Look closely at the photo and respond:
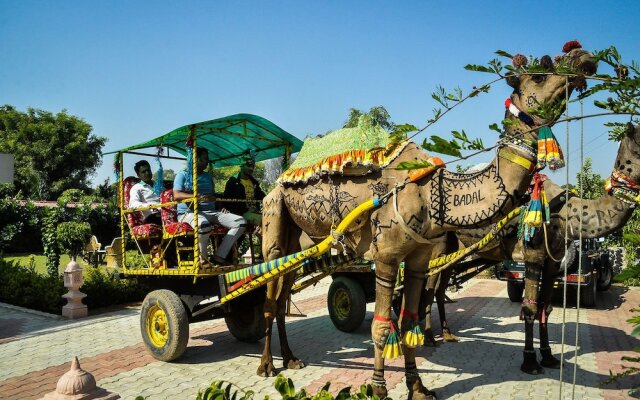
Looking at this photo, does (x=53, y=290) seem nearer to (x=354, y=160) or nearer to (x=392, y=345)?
(x=354, y=160)

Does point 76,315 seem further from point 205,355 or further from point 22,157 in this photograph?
point 22,157

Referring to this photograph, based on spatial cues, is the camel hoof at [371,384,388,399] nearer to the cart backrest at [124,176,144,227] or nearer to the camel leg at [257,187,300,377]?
the camel leg at [257,187,300,377]

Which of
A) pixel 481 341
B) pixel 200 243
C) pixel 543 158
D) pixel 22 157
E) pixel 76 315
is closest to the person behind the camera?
pixel 543 158

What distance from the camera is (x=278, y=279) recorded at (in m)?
5.77

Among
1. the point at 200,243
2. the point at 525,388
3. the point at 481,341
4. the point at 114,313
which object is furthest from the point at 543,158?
the point at 114,313

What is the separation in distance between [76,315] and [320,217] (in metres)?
6.60

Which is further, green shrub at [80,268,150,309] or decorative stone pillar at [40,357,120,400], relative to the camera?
green shrub at [80,268,150,309]

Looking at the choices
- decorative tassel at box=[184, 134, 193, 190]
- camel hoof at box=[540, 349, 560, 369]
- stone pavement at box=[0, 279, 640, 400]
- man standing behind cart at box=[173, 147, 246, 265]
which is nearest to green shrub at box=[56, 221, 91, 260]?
stone pavement at box=[0, 279, 640, 400]

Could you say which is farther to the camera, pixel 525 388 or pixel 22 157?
pixel 22 157

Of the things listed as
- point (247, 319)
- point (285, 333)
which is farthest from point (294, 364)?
point (247, 319)

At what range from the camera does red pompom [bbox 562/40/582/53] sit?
10.8 feet

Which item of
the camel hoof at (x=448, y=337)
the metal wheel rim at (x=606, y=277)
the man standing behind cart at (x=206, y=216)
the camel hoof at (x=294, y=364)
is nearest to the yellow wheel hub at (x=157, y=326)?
the man standing behind cart at (x=206, y=216)

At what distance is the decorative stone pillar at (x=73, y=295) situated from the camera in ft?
30.5

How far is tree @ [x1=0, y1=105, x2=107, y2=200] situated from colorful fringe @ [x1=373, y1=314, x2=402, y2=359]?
36928 millimetres
